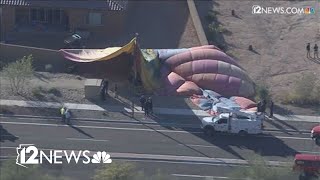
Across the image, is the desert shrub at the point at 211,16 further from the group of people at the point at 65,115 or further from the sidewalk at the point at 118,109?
the group of people at the point at 65,115

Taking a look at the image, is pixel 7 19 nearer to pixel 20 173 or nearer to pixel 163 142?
pixel 163 142

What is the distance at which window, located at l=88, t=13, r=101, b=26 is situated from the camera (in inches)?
2916

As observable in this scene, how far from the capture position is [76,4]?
74.2 meters

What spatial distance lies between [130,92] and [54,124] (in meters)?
7.55

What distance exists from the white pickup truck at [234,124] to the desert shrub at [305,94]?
6.04 m

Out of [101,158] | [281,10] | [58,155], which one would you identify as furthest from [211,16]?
[58,155]

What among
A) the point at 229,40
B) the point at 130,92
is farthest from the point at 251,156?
the point at 229,40

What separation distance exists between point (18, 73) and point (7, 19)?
15.0 metres

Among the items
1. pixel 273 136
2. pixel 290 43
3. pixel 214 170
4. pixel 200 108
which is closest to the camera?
pixel 214 170

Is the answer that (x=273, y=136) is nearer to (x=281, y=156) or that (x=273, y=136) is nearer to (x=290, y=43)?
(x=281, y=156)

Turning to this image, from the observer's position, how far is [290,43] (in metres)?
73.4

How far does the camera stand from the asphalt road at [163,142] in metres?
52.1

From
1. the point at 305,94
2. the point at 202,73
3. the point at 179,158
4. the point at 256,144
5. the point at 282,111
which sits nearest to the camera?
the point at 179,158

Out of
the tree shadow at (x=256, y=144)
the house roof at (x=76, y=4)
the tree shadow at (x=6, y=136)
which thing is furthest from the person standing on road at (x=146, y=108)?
the house roof at (x=76, y=4)
